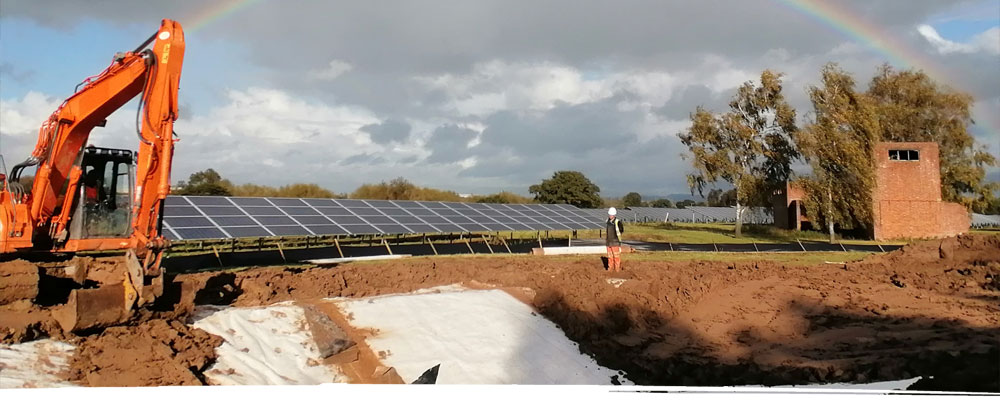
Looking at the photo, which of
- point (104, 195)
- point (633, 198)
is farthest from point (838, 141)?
point (633, 198)

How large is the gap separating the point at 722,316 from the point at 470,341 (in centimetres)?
457

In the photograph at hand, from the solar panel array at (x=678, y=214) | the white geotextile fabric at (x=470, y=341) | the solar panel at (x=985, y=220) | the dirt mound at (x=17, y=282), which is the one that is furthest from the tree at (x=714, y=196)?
the dirt mound at (x=17, y=282)

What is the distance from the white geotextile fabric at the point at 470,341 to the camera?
8.01 meters

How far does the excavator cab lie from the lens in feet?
34.9

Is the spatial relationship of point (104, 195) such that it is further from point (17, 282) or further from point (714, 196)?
point (714, 196)

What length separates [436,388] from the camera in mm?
7016

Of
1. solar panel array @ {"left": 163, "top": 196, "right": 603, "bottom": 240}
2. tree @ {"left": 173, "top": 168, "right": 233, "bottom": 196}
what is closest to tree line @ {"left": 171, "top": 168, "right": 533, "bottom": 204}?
tree @ {"left": 173, "top": 168, "right": 233, "bottom": 196}

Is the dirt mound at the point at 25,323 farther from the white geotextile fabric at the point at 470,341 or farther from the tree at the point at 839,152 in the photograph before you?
the tree at the point at 839,152

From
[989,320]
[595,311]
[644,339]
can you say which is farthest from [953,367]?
[595,311]

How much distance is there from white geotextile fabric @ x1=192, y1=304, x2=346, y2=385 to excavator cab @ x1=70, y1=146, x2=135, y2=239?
10.8 ft

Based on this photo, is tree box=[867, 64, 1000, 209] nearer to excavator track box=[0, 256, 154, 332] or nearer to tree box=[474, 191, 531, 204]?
tree box=[474, 191, 531, 204]

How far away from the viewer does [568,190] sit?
63.9m

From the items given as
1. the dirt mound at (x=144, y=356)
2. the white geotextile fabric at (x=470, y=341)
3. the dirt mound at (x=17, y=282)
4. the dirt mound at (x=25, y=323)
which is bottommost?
the white geotextile fabric at (x=470, y=341)

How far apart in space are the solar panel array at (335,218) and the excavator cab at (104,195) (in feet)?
15.2
